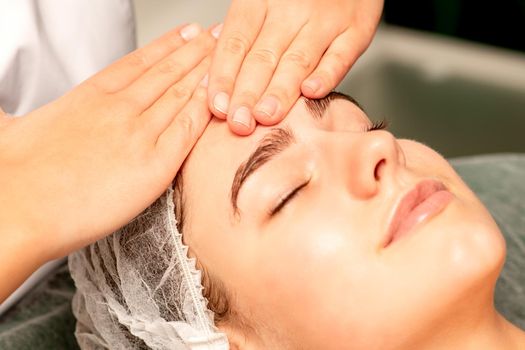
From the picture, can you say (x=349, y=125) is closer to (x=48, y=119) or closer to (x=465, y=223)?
(x=465, y=223)

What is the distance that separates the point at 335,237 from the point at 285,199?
108 millimetres

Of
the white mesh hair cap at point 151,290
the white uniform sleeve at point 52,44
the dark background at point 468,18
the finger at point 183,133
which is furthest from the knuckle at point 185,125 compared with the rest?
the dark background at point 468,18

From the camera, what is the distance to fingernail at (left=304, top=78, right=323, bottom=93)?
1.26 m

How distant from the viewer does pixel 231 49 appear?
132 centimetres

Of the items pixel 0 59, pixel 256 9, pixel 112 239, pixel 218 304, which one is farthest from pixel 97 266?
pixel 256 9

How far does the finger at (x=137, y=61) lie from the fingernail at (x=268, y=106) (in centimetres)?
28

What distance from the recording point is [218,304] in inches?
49.1

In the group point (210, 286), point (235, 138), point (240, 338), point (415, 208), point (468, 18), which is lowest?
point (468, 18)

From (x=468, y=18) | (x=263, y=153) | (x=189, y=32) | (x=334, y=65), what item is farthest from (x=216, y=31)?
(x=468, y=18)

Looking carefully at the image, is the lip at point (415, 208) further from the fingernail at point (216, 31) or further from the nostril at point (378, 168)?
the fingernail at point (216, 31)

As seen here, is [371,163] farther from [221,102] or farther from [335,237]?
[221,102]

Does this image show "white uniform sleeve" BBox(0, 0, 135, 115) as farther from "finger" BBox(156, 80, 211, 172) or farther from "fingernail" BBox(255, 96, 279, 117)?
"fingernail" BBox(255, 96, 279, 117)

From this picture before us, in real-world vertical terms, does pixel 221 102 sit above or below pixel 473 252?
above

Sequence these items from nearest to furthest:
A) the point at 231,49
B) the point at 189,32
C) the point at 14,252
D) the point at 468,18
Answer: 1. the point at 14,252
2. the point at 231,49
3. the point at 189,32
4. the point at 468,18
